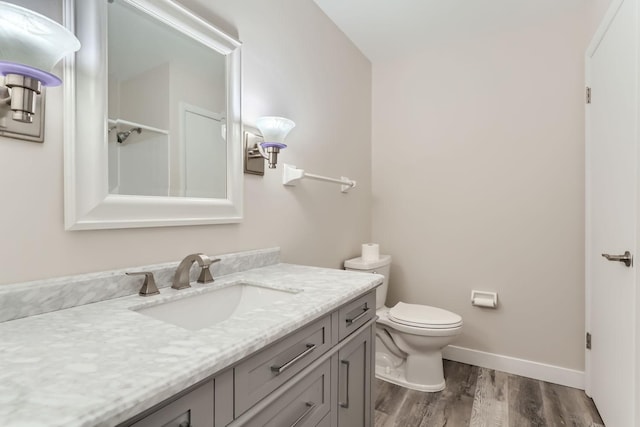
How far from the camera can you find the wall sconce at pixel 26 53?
2.33ft

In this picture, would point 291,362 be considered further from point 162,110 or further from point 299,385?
point 162,110

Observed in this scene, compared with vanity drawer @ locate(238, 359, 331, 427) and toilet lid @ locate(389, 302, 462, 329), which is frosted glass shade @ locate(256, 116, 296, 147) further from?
toilet lid @ locate(389, 302, 462, 329)

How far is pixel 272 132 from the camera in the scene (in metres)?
1.52

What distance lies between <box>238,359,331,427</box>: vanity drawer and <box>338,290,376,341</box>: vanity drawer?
132mm

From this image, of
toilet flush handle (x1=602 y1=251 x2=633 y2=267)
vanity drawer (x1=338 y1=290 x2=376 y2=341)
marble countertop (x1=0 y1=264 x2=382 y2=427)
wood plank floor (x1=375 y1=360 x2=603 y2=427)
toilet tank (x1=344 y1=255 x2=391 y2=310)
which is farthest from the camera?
toilet tank (x1=344 y1=255 x2=391 y2=310)

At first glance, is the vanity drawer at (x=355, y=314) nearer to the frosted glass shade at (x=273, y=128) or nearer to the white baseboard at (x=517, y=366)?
the frosted glass shade at (x=273, y=128)

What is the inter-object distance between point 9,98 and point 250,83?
0.93 metres

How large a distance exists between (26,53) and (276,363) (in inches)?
35.9

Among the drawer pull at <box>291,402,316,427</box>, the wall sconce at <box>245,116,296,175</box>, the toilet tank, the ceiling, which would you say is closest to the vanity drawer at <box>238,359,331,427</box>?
the drawer pull at <box>291,402,316,427</box>

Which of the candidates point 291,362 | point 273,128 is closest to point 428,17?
point 273,128

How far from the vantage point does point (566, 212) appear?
215 cm

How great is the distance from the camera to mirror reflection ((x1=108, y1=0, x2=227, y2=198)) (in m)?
1.05

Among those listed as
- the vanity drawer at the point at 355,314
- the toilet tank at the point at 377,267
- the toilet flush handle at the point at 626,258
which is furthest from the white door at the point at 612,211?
the toilet tank at the point at 377,267

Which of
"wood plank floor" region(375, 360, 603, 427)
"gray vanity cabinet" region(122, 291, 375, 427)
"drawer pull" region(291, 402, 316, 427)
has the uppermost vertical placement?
"gray vanity cabinet" region(122, 291, 375, 427)
